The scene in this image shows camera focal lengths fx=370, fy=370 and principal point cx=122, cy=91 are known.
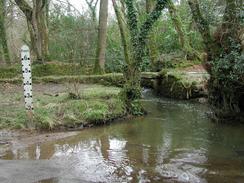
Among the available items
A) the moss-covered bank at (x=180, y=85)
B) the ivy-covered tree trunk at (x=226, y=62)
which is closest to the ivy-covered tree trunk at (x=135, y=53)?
the ivy-covered tree trunk at (x=226, y=62)

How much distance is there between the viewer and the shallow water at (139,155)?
19.0 feet

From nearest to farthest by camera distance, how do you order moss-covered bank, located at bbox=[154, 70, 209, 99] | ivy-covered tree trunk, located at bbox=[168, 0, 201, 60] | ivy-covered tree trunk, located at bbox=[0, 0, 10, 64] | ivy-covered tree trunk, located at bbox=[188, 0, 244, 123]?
ivy-covered tree trunk, located at bbox=[188, 0, 244, 123] < moss-covered bank, located at bbox=[154, 70, 209, 99] < ivy-covered tree trunk, located at bbox=[168, 0, 201, 60] < ivy-covered tree trunk, located at bbox=[0, 0, 10, 64]

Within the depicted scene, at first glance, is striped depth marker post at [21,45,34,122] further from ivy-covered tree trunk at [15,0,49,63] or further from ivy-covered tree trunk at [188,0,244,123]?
ivy-covered tree trunk at [15,0,49,63]

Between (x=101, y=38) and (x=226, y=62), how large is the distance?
342 inches

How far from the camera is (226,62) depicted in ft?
31.6

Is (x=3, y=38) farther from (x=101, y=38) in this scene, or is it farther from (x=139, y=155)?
(x=139, y=155)

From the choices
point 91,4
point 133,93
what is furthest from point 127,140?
point 91,4

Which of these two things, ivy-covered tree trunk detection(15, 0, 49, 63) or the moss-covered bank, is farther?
ivy-covered tree trunk detection(15, 0, 49, 63)

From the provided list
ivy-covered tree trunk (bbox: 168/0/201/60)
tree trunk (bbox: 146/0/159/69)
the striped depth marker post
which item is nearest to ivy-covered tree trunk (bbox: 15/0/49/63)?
tree trunk (bbox: 146/0/159/69)

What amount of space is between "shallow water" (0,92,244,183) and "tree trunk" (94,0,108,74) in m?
7.45

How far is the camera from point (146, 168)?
6219 mm

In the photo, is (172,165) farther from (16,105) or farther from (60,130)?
(16,105)

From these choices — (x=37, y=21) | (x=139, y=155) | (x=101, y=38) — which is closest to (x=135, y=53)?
(x=139, y=155)

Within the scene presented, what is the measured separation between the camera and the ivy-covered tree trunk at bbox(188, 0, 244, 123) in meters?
9.43
